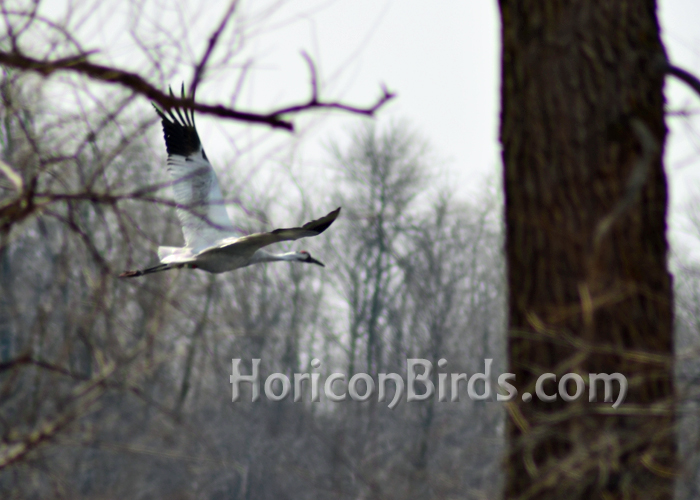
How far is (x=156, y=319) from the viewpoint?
3.63 meters

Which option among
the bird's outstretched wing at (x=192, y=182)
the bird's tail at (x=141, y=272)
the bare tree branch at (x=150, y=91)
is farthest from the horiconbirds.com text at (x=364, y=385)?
the bare tree branch at (x=150, y=91)

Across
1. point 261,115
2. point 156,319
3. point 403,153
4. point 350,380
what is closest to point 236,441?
point 350,380

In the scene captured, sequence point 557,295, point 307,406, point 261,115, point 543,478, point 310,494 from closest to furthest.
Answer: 1. point 543,478
2. point 261,115
3. point 557,295
4. point 310,494
5. point 307,406

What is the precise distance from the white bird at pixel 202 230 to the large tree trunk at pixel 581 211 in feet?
3.36

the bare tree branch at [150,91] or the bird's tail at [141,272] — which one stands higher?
the bare tree branch at [150,91]

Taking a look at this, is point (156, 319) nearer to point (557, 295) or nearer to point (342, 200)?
point (557, 295)

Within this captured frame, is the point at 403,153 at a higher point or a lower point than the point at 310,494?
higher

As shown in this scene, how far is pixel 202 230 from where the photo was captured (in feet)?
16.6

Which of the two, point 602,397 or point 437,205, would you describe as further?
point 437,205

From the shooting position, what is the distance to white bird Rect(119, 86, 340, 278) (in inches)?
157

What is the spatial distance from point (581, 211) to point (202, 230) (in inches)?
111

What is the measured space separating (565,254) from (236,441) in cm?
1863

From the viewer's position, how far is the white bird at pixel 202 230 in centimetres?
398

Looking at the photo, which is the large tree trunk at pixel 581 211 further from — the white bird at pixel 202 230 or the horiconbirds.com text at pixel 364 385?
the horiconbirds.com text at pixel 364 385
